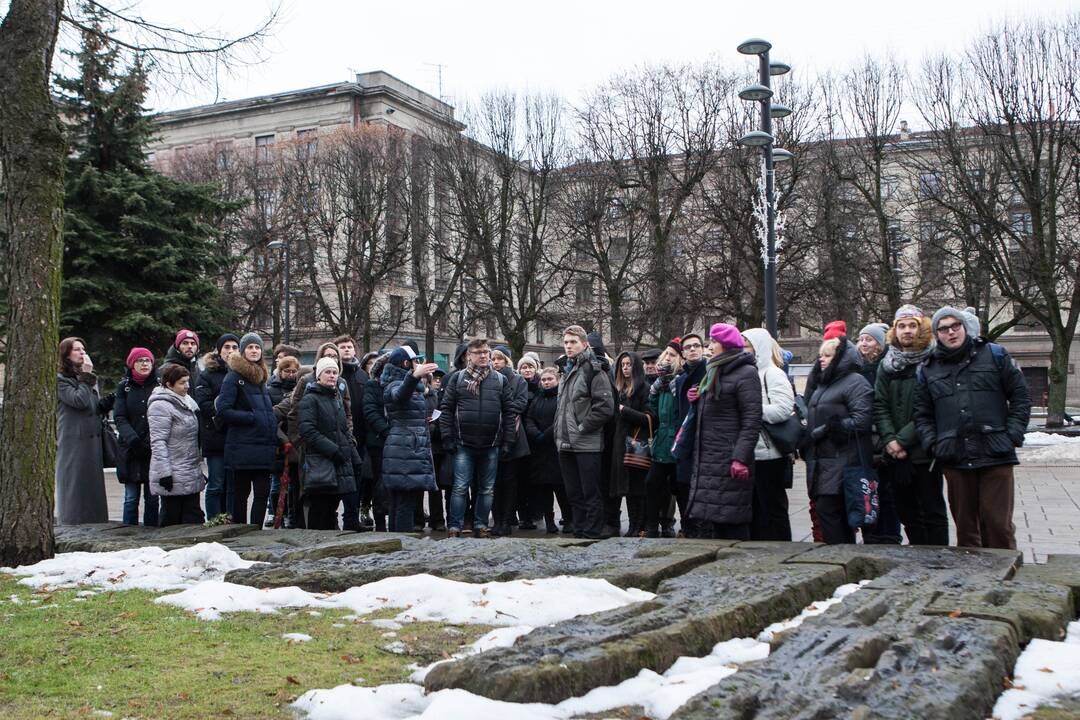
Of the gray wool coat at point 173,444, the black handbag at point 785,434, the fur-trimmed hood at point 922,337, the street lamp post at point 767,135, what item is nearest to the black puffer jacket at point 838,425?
the black handbag at point 785,434

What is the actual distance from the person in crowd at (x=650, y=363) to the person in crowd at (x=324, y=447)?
3209mm

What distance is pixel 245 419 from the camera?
365 inches

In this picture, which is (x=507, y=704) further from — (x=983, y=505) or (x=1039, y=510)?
(x=1039, y=510)

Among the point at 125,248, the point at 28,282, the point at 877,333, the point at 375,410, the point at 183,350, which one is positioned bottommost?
the point at 375,410

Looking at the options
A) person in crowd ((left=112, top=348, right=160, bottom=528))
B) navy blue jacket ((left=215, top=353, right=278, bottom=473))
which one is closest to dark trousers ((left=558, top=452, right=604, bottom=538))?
navy blue jacket ((left=215, top=353, right=278, bottom=473))

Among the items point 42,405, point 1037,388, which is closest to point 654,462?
point 42,405

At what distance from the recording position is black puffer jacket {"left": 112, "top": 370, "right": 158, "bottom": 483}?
31.2ft

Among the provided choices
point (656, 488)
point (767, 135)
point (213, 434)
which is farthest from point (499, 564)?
point (767, 135)

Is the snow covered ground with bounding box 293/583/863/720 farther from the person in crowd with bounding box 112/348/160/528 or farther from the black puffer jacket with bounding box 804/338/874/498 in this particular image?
the person in crowd with bounding box 112/348/160/528

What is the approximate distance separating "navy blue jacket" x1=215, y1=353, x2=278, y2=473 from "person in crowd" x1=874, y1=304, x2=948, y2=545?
5.30m

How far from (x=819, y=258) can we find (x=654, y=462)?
2396cm

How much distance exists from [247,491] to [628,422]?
366cm

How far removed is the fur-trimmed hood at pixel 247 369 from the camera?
368 inches

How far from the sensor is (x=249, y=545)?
7547 mm
